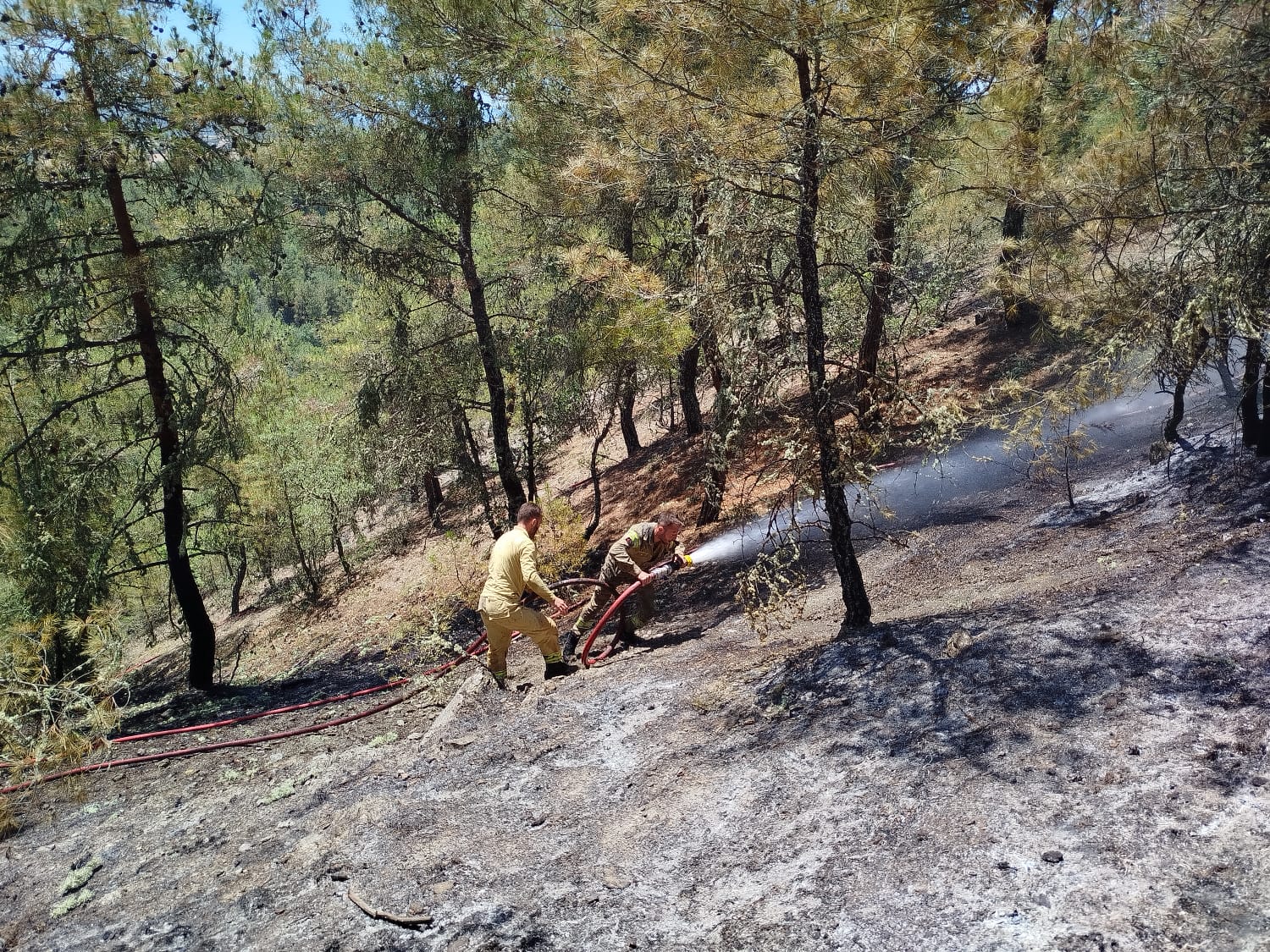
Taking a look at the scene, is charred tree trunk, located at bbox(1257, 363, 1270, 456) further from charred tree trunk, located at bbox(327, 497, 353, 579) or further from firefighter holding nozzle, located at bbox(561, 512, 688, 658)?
charred tree trunk, located at bbox(327, 497, 353, 579)

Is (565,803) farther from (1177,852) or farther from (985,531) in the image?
(985,531)

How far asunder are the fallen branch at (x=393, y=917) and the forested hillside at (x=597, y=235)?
8.65 ft

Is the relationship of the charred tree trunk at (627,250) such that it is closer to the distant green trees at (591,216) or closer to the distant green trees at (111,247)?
the distant green trees at (591,216)

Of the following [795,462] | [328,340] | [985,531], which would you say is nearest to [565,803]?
[795,462]

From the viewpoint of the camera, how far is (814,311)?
5957 millimetres

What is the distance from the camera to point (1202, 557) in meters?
6.16

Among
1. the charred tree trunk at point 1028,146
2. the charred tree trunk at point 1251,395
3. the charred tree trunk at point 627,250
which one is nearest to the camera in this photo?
the charred tree trunk at point 1251,395

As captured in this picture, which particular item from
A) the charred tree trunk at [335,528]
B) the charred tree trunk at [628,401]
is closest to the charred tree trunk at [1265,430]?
the charred tree trunk at [628,401]

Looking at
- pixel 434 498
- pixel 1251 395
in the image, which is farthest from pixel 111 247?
pixel 434 498

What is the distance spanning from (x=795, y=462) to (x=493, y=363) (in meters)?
7.17

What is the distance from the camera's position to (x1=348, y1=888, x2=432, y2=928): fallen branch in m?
4.07

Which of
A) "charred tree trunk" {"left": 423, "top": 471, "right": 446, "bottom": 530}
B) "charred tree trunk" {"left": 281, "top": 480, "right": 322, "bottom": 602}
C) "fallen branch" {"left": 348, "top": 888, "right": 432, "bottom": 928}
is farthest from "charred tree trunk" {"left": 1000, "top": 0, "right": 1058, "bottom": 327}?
"charred tree trunk" {"left": 281, "top": 480, "right": 322, "bottom": 602}

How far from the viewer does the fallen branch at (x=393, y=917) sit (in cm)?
407

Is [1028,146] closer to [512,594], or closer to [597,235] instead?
[597,235]
